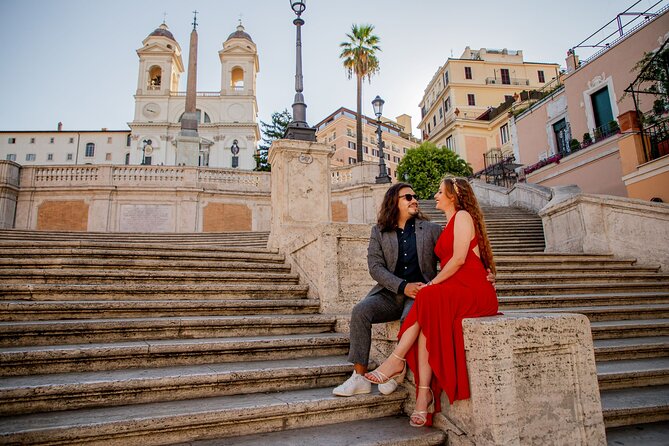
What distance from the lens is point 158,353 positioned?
329 centimetres

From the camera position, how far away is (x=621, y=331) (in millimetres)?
4531

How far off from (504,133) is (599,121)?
54.5ft

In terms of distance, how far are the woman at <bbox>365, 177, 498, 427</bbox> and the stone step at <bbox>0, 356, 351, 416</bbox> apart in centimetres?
56

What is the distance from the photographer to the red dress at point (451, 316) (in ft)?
8.38

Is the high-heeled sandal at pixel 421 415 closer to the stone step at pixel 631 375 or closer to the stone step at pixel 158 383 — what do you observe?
the stone step at pixel 158 383

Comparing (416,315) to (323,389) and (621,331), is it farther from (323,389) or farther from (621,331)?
(621,331)

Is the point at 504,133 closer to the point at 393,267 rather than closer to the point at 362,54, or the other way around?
the point at 362,54

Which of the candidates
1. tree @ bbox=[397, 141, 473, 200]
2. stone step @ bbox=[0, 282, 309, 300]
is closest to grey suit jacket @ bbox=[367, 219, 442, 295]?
stone step @ bbox=[0, 282, 309, 300]

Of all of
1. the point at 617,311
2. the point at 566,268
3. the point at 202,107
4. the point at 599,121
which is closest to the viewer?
the point at 617,311

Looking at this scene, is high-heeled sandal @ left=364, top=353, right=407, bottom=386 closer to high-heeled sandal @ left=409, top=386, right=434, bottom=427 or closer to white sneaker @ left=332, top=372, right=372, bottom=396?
white sneaker @ left=332, top=372, right=372, bottom=396

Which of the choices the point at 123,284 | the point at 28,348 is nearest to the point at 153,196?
the point at 123,284

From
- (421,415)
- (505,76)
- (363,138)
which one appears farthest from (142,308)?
(363,138)

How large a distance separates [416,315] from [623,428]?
174 cm

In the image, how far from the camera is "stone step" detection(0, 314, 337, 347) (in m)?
3.38
